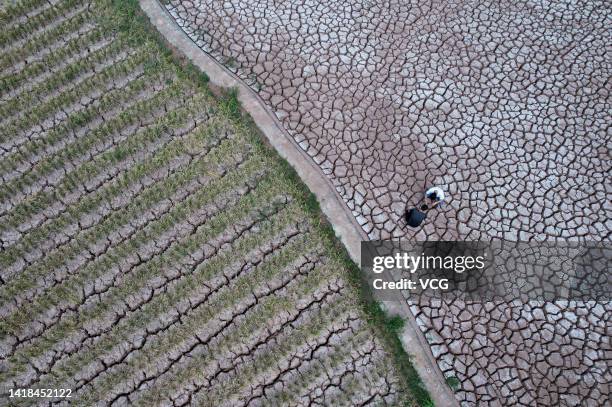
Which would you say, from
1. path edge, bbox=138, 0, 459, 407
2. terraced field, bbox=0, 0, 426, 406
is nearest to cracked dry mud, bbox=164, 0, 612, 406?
path edge, bbox=138, 0, 459, 407

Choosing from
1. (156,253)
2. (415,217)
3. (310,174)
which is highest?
(310,174)

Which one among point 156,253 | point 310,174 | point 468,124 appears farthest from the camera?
point 468,124

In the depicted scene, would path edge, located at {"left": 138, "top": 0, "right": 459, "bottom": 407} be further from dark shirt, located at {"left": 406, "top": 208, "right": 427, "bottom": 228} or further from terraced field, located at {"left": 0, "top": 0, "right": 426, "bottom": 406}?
dark shirt, located at {"left": 406, "top": 208, "right": 427, "bottom": 228}

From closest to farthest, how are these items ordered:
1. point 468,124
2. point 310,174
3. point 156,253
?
point 156,253, point 310,174, point 468,124

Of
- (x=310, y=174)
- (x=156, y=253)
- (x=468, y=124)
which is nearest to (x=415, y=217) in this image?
(x=310, y=174)

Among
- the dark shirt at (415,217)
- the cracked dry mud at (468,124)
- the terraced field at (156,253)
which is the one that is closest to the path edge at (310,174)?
the cracked dry mud at (468,124)

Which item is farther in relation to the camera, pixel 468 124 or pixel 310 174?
pixel 468 124

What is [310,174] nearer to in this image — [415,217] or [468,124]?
[415,217]
